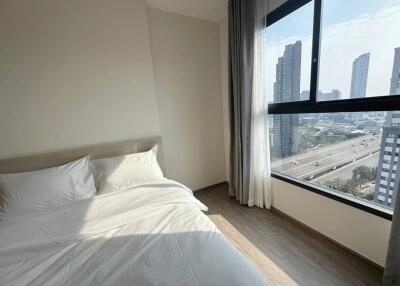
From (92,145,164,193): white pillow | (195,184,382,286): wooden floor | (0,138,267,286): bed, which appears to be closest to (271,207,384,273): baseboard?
(195,184,382,286): wooden floor

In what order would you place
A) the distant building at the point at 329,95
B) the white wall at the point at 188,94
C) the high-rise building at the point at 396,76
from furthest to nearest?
the white wall at the point at 188,94
the distant building at the point at 329,95
the high-rise building at the point at 396,76

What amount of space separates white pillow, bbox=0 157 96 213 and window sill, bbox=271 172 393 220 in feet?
6.52

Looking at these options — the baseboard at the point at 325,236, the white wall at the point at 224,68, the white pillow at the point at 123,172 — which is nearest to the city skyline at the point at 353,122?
the baseboard at the point at 325,236

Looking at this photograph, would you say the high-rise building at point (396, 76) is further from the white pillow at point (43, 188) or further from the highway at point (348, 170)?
the white pillow at point (43, 188)

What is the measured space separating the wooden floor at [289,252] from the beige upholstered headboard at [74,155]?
1152 millimetres

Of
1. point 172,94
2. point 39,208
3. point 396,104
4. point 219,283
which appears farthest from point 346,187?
point 39,208

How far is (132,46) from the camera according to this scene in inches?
83.1

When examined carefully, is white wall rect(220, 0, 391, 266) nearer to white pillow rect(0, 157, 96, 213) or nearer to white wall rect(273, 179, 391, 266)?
white wall rect(273, 179, 391, 266)

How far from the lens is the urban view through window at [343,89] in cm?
130

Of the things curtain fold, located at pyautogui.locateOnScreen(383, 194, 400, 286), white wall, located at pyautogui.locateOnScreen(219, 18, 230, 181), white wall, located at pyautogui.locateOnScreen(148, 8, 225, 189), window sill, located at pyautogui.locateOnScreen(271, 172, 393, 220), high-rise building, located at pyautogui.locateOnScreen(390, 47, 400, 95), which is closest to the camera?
curtain fold, located at pyautogui.locateOnScreen(383, 194, 400, 286)

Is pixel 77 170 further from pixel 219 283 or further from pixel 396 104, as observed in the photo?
pixel 396 104

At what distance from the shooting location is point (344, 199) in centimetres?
155

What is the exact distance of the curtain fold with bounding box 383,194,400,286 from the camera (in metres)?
Answer: 1.13

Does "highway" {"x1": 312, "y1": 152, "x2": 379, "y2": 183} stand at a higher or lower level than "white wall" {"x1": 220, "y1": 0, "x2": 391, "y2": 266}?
higher
